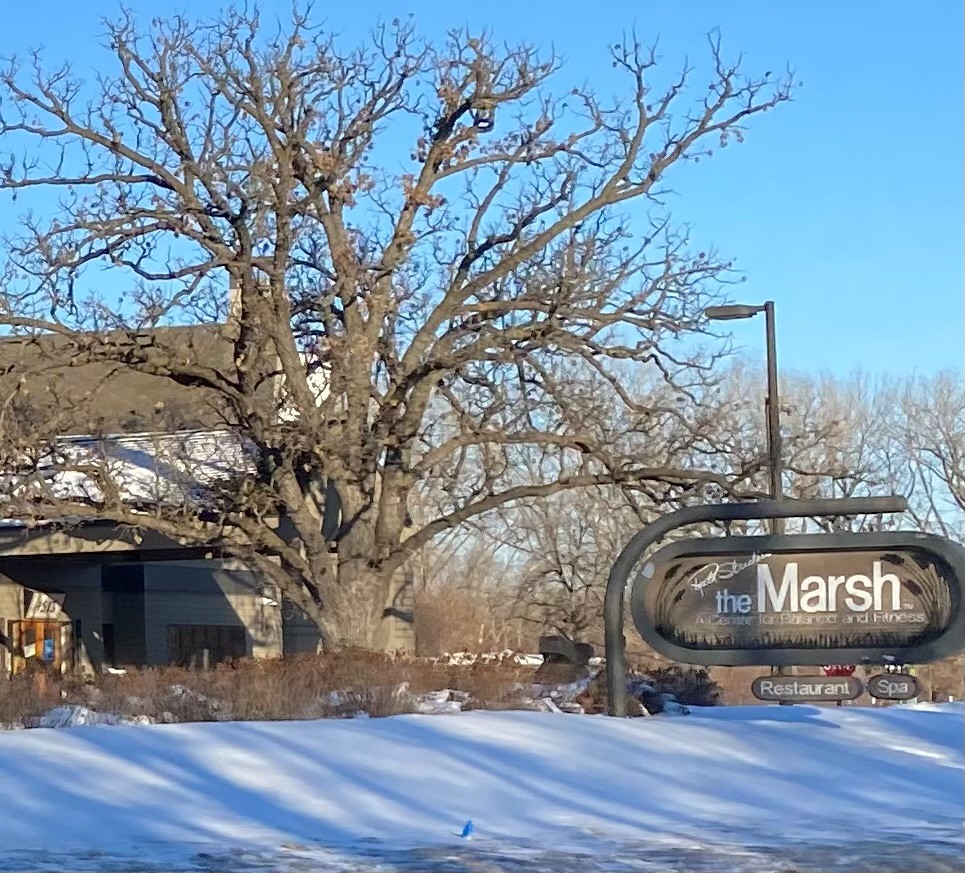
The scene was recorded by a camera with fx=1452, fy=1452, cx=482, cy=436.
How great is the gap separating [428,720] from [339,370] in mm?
9071

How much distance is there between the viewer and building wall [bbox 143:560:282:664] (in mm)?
34375

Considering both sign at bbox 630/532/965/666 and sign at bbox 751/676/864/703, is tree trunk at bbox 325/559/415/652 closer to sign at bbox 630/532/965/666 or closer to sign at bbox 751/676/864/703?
sign at bbox 630/532/965/666

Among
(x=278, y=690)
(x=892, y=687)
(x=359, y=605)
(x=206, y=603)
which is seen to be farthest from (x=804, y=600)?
(x=206, y=603)

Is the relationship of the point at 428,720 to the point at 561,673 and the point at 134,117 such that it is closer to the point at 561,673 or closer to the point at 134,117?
the point at 561,673

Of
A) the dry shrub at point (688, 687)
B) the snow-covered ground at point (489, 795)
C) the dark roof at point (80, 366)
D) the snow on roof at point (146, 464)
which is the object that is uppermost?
the dark roof at point (80, 366)

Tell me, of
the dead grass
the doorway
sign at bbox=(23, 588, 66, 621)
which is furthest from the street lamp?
sign at bbox=(23, 588, 66, 621)

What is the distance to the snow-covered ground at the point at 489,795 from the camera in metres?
8.69

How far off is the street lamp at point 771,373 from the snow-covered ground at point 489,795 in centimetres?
731

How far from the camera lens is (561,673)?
60.4 ft

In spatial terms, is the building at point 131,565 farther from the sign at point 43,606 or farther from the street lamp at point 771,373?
the street lamp at point 771,373

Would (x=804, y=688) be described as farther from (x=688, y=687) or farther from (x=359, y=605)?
(x=359, y=605)

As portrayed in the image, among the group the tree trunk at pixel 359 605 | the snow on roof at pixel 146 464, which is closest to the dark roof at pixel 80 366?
the snow on roof at pixel 146 464

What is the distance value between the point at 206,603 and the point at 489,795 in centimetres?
2632

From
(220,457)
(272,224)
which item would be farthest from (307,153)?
(220,457)
